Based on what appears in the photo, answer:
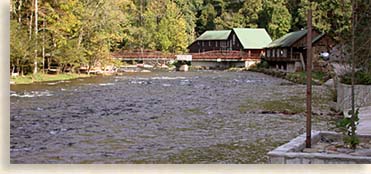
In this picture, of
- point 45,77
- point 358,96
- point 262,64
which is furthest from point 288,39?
point 358,96

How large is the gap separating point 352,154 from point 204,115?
11.4ft

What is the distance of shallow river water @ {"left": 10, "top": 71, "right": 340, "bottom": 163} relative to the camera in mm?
4325

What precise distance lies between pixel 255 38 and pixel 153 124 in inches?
348

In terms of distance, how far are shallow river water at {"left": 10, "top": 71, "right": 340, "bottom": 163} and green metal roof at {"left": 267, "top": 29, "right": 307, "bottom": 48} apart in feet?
15.1

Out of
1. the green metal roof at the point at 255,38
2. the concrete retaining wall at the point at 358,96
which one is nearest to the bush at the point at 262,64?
the green metal roof at the point at 255,38

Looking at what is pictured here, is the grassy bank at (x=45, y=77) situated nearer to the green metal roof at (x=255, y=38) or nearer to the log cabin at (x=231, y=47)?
the log cabin at (x=231, y=47)

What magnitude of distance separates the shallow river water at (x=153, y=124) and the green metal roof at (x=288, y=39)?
4.59m

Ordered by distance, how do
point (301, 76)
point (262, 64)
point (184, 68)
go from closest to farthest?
point (301, 76)
point (184, 68)
point (262, 64)

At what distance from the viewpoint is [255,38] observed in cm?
1441

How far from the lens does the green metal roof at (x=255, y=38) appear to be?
1185cm

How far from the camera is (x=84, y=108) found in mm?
7324

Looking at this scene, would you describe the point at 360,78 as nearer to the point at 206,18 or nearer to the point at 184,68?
the point at 206,18

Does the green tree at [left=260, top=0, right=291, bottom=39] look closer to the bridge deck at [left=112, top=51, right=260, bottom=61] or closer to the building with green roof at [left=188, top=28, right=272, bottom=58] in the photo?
the building with green roof at [left=188, top=28, right=272, bottom=58]

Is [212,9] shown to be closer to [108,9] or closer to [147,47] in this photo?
[147,47]
